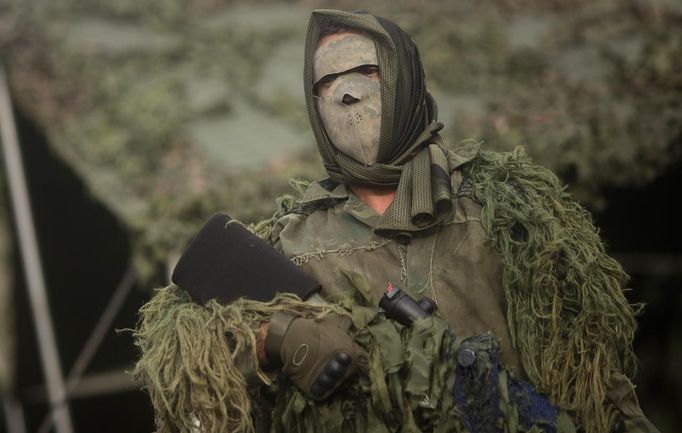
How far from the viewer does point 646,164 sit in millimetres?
4703

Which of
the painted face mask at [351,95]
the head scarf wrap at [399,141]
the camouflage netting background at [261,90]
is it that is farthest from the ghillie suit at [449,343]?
the camouflage netting background at [261,90]

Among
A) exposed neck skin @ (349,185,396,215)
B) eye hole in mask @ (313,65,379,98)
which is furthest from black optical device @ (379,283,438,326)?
eye hole in mask @ (313,65,379,98)

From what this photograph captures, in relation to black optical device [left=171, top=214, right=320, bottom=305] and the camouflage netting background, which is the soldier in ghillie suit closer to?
black optical device [left=171, top=214, right=320, bottom=305]

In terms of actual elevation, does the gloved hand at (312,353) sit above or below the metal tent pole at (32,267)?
above

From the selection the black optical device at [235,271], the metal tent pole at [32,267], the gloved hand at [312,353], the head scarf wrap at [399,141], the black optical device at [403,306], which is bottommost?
the metal tent pole at [32,267]

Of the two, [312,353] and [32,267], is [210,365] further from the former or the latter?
[32,267]

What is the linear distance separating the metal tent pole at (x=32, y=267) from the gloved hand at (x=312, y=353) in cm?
292

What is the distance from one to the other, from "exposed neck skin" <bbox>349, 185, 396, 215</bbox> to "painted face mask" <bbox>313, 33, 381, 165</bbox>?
104 mm

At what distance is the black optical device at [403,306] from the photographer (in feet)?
8.58

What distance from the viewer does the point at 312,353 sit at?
2.48 meters

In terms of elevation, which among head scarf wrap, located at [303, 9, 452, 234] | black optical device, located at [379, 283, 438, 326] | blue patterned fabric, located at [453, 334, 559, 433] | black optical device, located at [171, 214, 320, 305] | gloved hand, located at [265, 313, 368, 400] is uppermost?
head scarf wrap, located at [303, 9, 452, 234]

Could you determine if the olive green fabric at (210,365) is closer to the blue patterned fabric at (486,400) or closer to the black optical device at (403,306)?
the black optical device at (403,306)

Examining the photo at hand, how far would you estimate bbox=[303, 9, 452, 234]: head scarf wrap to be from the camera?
9.14 feet

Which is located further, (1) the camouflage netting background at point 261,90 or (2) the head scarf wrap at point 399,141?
(1) the camouflage netting background at point 261,90
